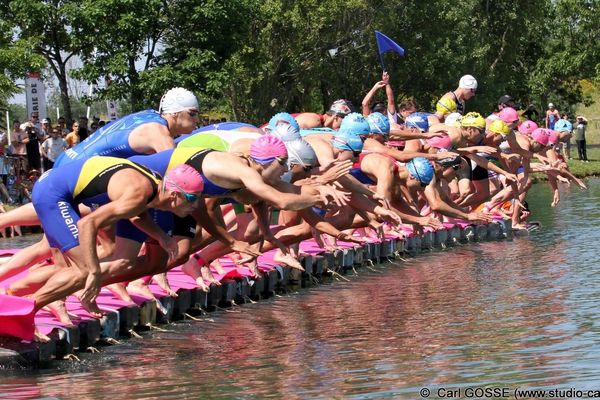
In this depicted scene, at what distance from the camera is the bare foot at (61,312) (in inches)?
347

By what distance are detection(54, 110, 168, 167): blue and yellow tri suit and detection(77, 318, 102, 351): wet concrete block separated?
63.4 inches

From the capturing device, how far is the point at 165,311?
1006cm

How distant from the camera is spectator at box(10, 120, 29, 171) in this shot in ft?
75.5

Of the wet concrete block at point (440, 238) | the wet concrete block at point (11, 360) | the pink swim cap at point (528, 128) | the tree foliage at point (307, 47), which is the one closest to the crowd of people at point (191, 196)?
the wet concrete block at point (11, 360)

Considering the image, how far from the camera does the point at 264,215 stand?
10633 mm

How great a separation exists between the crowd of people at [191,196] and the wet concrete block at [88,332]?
0.29ft

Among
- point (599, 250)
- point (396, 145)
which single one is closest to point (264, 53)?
point (396, 145)

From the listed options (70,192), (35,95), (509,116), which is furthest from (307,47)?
(70,192)

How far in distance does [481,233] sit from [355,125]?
505 centimetres

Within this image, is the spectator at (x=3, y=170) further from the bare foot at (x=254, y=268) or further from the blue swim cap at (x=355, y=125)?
the bare foot at (x=254, y=268)

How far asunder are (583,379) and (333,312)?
380 centimetres

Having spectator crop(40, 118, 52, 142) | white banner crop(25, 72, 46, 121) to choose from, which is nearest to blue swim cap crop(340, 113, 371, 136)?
spectator crop(40, 118, 52, 142)

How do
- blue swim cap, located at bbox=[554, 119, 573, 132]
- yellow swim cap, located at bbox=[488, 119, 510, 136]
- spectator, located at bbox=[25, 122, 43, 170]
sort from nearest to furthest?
yellow swim cap, located at bbox=[488, 119, 510, 136] → blue swim cap, located at bbox=[554, 119, 573, 132] → spectator, located at bbox=[25, 122, 43, 170]

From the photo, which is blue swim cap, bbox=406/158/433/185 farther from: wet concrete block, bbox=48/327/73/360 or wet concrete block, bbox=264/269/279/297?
wet concrete block, bbox=48/327/73/360
